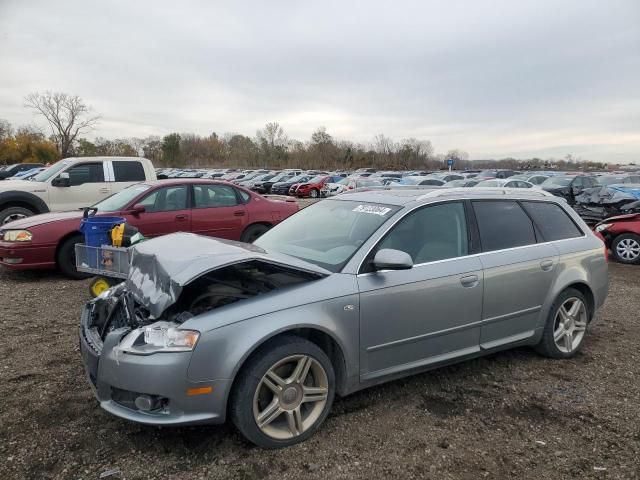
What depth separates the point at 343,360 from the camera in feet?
10.2

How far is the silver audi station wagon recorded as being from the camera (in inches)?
106

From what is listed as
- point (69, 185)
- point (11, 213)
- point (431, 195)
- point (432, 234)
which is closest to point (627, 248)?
point (431, 195)

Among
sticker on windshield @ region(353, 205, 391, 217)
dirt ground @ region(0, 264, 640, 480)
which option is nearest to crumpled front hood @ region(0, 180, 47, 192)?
dirt ground @ region(0, 264, 640, 480)

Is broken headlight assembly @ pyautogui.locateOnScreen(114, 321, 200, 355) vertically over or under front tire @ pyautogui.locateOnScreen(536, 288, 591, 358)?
over

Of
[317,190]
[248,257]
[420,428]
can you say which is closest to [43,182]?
[248,257]

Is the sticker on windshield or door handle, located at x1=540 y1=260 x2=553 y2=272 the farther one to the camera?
door handle, located at x1=540 y1=260 x2=553 y2=272

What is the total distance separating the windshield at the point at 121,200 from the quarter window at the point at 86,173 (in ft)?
7.81

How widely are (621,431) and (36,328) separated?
17.5ft

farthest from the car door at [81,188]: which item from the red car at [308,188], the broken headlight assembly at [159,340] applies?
the red car at [308,188]

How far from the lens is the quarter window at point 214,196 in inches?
322

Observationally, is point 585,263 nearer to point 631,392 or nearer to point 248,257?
point 631,392

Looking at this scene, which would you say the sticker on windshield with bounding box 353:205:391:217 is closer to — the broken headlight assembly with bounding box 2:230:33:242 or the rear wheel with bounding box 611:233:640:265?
the broken headlight assembly with bounding box 2:230:33:242

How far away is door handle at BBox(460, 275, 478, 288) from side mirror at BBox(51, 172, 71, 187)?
343 inches

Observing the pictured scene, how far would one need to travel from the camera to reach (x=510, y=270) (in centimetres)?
386
